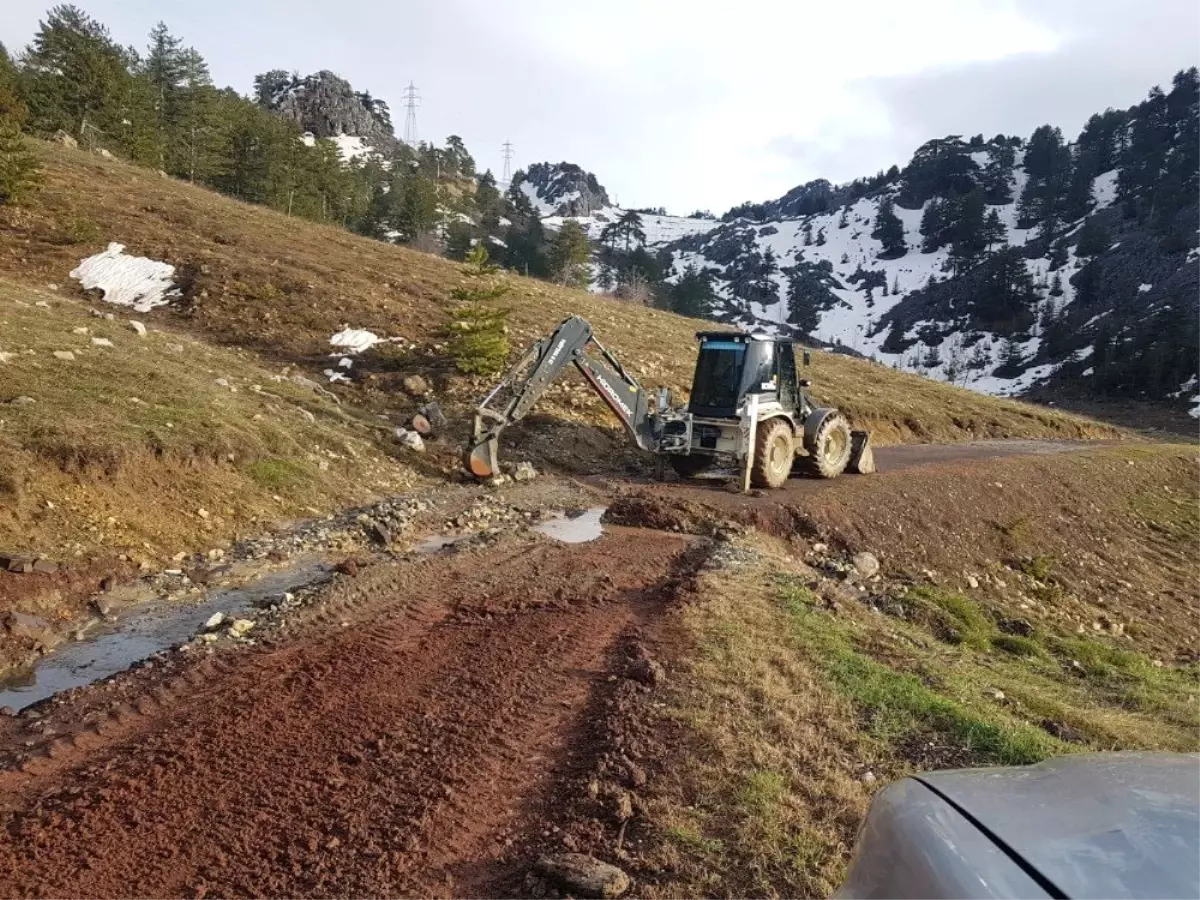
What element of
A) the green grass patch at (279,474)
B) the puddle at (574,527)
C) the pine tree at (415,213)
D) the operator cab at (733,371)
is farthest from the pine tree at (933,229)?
the green grass patch at (279,474)

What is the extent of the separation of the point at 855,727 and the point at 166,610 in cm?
696

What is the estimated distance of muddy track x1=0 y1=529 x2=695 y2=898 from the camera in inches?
160

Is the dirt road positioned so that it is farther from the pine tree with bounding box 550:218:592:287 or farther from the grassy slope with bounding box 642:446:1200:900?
the pine tree with bounding box 550:218:592:287

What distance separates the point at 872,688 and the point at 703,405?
974 cm

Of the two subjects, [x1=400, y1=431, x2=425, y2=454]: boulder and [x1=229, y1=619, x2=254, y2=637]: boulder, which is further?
[x1=400, y1=431, x2=425, y2=454]: boulder

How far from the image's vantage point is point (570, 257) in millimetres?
67312

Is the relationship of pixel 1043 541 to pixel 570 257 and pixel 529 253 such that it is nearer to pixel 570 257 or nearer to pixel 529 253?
pixel 570 257

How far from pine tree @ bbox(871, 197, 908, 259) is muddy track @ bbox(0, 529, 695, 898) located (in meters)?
168

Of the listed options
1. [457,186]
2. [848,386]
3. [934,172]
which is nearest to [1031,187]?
[934,172]

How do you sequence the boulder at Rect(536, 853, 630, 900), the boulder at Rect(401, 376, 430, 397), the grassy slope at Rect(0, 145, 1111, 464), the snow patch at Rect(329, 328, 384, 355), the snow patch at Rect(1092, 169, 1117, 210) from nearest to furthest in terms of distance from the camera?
the boulder at Rect(536, 853, 630, 900) < the boulder at Rect(401, 376, 430, 397) < the snow patch at Rect(329, 328, 384, 355) < the grassy slope at Rect(0, 145, 1111, 464) < the snow patch at Rect(1092, 169, 1117, 210)

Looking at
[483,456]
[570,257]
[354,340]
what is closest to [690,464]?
[483,456]

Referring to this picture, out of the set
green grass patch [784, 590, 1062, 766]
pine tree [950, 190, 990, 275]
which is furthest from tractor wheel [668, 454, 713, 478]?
pine tree [950, 190, 990, 275]

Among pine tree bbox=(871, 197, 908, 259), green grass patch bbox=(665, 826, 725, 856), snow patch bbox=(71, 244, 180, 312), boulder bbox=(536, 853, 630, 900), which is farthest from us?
pine tree bbox=(871, 197, 908, 259)

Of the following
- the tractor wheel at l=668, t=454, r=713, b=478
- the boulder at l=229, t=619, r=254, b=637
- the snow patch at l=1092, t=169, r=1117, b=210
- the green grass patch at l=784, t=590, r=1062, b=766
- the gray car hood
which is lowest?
the boulder at l=229, t=619, r=254, b=637
